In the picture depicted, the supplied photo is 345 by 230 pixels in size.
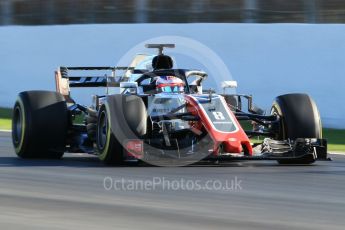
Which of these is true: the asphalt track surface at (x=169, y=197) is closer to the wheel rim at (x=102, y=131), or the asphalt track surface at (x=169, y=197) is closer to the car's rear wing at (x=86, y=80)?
the wheel rim at (x=102, y=131)

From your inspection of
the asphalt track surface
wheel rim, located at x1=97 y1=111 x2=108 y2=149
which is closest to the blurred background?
the asphalt track surface

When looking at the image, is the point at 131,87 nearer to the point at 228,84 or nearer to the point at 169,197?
the point at 228,84

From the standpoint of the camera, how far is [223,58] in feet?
56.5

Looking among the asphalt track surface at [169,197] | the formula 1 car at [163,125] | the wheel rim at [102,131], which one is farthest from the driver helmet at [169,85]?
the asphalt track surface at [169,197]

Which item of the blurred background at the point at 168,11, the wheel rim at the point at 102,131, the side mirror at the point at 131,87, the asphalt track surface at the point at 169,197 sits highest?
the blurred background at the point at 168,11

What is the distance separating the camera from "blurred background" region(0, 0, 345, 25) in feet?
55.6

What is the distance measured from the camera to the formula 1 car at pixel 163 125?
1066 cm

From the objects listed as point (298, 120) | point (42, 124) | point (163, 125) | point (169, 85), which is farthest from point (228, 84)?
point (42, 124)

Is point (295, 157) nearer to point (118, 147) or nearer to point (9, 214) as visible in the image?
point (118, 147)

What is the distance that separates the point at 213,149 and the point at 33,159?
2448 millimetres

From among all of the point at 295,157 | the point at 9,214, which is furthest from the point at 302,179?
the point at 9,214

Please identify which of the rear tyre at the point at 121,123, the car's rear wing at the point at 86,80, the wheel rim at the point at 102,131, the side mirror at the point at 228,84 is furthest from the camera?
the car's rear wing at the point at 86,80

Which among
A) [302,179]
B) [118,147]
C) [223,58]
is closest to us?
[302,179]

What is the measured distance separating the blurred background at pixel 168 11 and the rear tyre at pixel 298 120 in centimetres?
535
